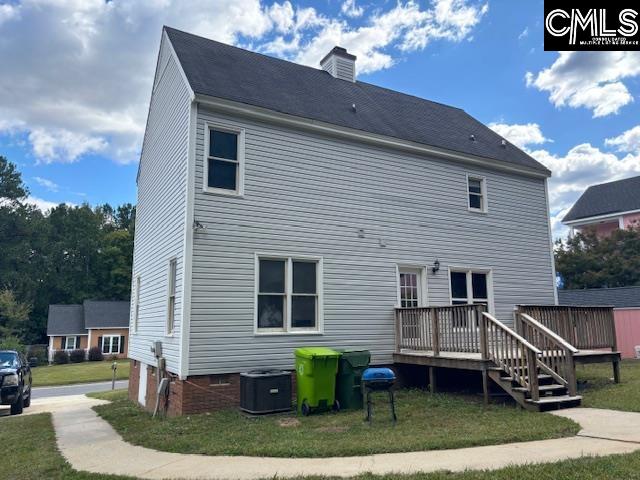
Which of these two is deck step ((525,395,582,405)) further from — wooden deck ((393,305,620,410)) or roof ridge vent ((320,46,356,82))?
roof ridge vent ((320,46,356,82))

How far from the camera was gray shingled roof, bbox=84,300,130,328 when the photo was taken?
146 ft

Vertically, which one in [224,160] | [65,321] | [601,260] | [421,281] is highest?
[224,160]

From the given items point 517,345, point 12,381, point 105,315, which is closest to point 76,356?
point 105,315

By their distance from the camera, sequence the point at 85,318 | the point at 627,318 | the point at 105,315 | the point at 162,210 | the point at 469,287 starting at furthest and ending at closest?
the point at 105,315 < the point at 85,318 < the point at 627,318 < the point at 469,287 < the point at 162,210

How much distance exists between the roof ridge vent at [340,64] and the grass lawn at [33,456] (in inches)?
470

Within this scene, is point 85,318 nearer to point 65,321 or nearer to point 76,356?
point 65,321

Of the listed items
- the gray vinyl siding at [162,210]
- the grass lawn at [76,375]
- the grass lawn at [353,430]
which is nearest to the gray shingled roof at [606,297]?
the grass lawn at [353,430]

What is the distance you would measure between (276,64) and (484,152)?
6.47m

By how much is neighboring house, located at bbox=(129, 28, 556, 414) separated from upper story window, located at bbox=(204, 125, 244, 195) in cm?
3

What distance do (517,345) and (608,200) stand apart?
30128 mm

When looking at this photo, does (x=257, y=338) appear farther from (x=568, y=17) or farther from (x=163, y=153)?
(x=568, y=17)

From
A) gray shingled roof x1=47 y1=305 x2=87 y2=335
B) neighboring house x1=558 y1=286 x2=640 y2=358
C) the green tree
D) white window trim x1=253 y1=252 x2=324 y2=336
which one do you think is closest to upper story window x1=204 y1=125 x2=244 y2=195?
white window trim x1=253 y1=252 x2=324 y2=336

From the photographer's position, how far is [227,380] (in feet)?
29.6

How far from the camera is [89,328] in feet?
144
